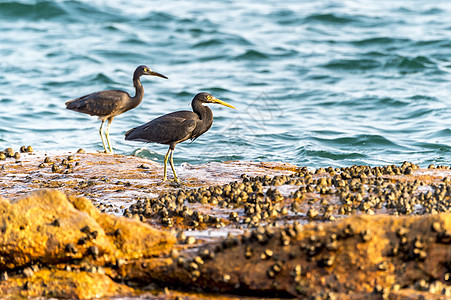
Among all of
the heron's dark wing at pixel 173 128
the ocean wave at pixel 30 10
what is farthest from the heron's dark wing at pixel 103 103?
the ocean wave at pixel 30 10

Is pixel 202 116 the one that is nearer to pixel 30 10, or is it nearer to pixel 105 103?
pixel 105 103

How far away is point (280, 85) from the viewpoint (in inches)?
778

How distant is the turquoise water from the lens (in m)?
14.3

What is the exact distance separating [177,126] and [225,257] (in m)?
4.80

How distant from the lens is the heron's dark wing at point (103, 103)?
11.6 m

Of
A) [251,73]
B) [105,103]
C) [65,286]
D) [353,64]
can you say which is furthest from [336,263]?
[353,64]

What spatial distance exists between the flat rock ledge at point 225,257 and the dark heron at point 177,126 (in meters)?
4.16

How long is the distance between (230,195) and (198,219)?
73 centimetres

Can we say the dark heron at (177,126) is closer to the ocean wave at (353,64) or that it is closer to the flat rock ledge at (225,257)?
the flat rock ledge at (225,257)

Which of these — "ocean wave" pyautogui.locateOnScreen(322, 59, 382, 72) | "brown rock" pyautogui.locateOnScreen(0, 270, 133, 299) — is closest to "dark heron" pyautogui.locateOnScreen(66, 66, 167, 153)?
"brown rock" pyautogui.locateOnScreen(0, 270, 133, 299)

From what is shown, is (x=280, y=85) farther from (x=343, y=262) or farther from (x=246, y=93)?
(x=343, y=262)

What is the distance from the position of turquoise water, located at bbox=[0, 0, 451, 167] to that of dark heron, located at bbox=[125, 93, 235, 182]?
109 inches

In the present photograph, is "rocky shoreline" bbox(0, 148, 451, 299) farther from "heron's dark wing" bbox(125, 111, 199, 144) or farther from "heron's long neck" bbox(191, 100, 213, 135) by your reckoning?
"heron's long neck" bbox(191, 100, 213, 135)

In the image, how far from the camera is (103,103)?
38.0 feet
